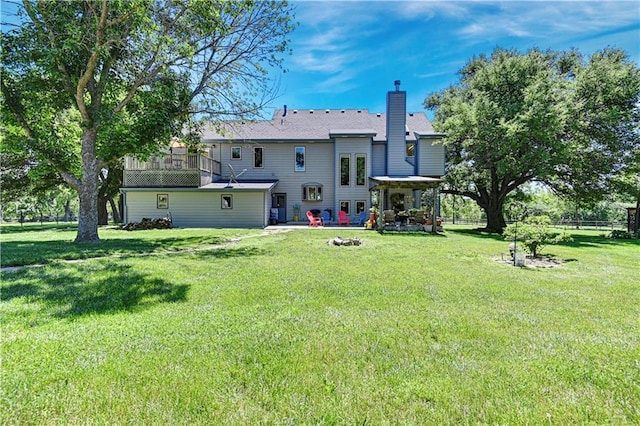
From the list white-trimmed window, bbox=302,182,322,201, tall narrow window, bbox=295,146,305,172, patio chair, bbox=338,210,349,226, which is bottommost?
patio chair, bbox=338,210,349,226

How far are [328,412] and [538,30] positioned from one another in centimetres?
1341

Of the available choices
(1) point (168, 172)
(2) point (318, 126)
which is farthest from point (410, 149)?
(1) point (168, 172)

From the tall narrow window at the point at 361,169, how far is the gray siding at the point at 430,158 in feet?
11.9

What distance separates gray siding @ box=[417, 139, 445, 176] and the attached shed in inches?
399

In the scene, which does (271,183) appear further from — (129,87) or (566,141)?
(566,141)

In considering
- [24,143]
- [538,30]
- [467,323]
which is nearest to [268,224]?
[24,143]

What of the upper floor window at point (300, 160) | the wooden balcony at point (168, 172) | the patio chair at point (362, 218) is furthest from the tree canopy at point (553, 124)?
the wooden balcony at point (168, 172)

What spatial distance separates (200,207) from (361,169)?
10670 mm

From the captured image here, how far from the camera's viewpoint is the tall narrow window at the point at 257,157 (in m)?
21.5

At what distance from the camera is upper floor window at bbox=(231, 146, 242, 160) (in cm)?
2152

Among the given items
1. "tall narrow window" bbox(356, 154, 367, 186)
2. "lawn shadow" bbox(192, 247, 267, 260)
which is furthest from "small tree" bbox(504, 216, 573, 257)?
"tall narrow window" bbox(356, 154, 367, 186)

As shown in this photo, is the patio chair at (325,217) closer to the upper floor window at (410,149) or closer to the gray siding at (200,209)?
the gray siding at (200,209)

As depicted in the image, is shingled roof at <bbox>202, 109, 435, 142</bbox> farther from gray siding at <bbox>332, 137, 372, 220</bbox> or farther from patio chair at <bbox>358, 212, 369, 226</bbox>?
patio chair at <bbox>358, 212, 369, 226</bbox>

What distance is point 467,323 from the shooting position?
11.9 feet
